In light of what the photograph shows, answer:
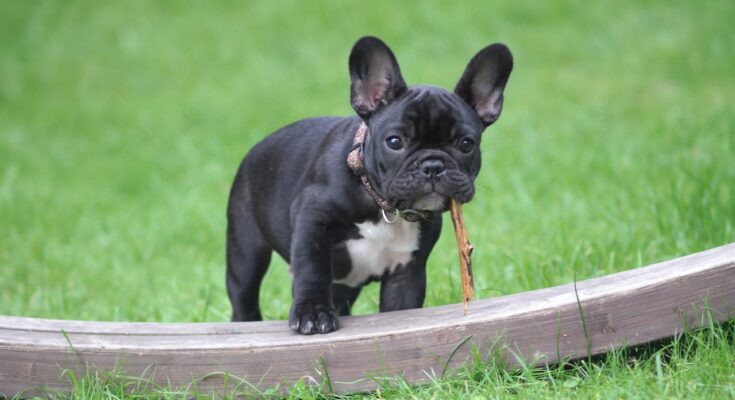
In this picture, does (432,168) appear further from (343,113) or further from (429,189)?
(343,113)

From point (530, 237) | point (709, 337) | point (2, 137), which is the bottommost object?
point (2, 137)

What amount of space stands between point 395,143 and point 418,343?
0.74 m

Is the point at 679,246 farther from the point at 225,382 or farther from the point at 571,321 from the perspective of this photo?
the point at 225,382

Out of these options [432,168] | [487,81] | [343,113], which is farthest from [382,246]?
[343,113]

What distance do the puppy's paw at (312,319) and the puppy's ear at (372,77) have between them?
768 millimetres

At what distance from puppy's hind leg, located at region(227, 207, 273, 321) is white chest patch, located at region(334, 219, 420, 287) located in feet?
2.10

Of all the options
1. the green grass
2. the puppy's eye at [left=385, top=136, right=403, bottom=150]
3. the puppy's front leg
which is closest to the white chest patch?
the puppy's front leg

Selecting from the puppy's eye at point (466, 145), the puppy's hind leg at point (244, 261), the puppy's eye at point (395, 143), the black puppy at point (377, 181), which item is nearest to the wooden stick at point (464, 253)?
the black puppy at point (377, 181)

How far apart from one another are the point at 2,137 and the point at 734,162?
7.79 metres

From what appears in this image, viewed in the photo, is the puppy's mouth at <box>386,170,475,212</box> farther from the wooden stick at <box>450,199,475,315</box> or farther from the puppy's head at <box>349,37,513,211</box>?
the wooden stick at <box>450,199,475,315</box>

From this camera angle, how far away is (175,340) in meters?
3.71

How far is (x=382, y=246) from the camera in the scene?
396cm

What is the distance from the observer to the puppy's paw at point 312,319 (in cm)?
366

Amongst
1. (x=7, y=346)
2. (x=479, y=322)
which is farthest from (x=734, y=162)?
(x=7, y=346)
